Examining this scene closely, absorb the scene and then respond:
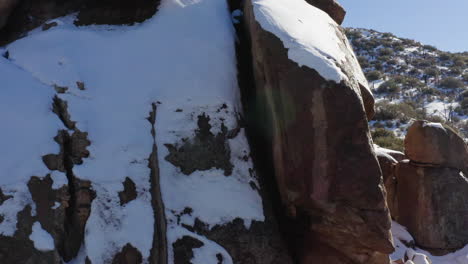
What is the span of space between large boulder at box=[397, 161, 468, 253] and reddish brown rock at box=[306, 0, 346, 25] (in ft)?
10.0

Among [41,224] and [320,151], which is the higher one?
[320,151]

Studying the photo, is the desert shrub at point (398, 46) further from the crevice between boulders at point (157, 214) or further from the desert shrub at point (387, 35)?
the crevice between boulders at point (157, 214)

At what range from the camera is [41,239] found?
394 centimetres

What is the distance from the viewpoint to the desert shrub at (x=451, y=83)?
22.8 metres

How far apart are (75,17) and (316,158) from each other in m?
3.94

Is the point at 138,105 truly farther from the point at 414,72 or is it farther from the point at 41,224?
the point at 414,72

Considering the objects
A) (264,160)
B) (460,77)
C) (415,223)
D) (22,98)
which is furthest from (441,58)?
(22,98)

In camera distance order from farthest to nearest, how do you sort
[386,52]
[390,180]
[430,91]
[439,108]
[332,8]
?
[386,52], [430,91], [439,108], [390,180], [332,8]

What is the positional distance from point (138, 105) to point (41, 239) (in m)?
1.81

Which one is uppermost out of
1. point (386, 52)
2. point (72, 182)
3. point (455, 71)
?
point (72, 182)

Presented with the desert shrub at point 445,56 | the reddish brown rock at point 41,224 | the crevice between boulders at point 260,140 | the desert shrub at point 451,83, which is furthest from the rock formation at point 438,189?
the desert shrub at point 445,56

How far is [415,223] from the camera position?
7.69 m

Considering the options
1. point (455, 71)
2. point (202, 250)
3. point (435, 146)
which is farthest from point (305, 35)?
point (455, 71)

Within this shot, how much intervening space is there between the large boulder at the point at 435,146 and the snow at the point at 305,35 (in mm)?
2729
